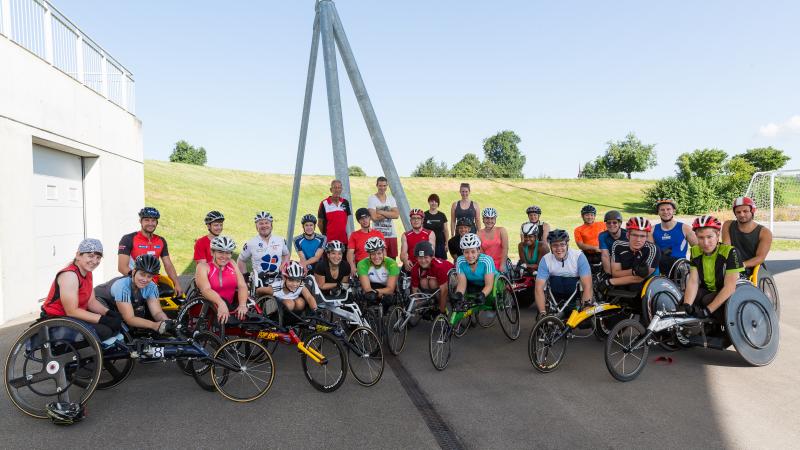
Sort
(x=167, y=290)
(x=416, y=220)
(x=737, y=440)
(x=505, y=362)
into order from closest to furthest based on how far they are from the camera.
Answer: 1. (x=737, y=440)
2. (x=505, y=362)
3. (x=167, y=290)
4. (x=416, y=220)

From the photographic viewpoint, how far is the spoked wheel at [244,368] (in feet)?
14.4

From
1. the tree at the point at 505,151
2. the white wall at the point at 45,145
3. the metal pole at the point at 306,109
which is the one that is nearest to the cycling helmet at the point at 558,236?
the metal pole at the point at 306,109

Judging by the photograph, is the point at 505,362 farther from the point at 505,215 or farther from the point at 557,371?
the point at 505,215

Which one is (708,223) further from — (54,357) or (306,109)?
(306,109)

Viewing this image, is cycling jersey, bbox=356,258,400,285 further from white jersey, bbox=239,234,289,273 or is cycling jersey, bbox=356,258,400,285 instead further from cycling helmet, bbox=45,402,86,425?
cycling helmet, bbox=45,402,86,425

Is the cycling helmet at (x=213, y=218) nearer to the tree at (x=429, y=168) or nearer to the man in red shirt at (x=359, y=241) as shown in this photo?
the man in red shirt at (x=359, y=241)

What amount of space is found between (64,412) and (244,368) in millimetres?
1334

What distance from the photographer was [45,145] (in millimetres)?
8969

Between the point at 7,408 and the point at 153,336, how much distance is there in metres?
1.22

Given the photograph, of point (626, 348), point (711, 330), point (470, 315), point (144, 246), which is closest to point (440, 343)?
point (470, 315)

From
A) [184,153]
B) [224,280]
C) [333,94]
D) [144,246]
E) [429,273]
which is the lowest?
[429,273]

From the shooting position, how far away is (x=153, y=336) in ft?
14.9

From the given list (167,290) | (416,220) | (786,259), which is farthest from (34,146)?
(786,259)

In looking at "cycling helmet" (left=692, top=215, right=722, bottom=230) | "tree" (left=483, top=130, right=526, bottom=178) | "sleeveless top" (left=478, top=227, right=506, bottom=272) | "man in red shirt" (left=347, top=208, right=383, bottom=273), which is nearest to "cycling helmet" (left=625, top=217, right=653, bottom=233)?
"cycling helmet" (left=692, top=215, right=722, bottom=230)
